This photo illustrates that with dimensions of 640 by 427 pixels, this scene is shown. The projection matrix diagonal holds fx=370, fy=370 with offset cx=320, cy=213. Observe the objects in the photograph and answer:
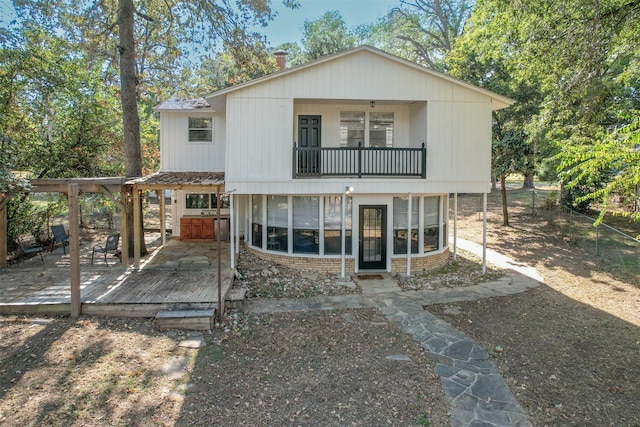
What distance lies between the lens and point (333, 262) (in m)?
11.4

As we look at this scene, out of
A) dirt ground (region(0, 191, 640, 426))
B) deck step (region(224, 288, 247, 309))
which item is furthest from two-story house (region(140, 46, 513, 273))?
dirt ground (region(0, 191, 640, 426))

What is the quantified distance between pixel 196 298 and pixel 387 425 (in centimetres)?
496

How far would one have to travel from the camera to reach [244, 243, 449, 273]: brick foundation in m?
11.4

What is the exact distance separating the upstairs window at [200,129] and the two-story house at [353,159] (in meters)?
1.74

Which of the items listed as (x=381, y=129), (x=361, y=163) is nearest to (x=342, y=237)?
(x=361, y=163)

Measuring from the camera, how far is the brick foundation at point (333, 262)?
11383mm

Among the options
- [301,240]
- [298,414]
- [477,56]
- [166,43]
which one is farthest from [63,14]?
[477,56]

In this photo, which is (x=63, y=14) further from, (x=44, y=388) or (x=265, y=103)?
(x=44, y=388)

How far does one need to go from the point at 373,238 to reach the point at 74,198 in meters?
7.94

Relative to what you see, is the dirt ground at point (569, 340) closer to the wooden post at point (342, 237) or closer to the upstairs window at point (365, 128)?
the wooden post at point (342, 237)

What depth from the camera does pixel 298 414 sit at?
15.7ft

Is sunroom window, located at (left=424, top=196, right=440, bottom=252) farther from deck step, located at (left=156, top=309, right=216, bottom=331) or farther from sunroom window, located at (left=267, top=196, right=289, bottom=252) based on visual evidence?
deck step, located at (left=156, top=309, right=216, bottom=331)

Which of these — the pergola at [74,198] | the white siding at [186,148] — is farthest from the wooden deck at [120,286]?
the white siding at [186,148]

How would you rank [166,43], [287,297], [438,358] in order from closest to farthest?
[438,358] < [287,297] < [166,43]
